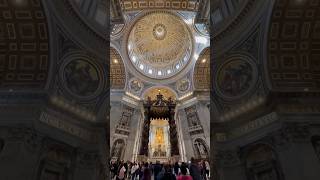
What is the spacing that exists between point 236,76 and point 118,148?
44.9ft

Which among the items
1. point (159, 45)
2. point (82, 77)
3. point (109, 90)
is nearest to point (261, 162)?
point (109, 90)

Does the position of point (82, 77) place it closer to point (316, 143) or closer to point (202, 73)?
point (316, 143)

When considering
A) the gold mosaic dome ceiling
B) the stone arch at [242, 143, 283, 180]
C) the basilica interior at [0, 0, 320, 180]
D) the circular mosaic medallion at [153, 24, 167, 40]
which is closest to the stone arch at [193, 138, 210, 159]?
the gold mosaic dome ceiling

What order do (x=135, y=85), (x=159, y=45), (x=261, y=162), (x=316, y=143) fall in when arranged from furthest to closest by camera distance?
(x=159, y=45)
(x=135, y=85)
(x=261, y=162)
(x=316, y=143)

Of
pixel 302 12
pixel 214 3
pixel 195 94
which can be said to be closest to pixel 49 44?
pixel 214 3

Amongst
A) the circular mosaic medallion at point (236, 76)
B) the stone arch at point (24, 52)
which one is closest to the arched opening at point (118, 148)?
the stone arch at point (24, 52)

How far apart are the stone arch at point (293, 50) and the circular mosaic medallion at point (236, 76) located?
0.73 m

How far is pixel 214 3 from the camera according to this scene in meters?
11.8

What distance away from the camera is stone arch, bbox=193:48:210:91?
25172mm

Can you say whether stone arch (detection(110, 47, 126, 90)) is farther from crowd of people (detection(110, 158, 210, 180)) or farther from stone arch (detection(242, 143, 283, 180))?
stone arch (detection(242, 143, 283, 180))

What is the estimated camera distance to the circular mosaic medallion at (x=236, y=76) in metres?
10.6

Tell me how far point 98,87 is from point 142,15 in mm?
14325

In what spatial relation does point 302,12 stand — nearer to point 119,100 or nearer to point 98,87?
point 98,87

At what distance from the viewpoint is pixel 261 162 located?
31.0 feet
